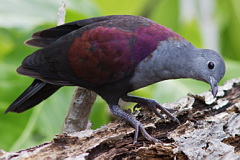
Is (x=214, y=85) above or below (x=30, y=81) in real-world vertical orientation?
below

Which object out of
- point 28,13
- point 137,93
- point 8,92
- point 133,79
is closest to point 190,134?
point 133,79

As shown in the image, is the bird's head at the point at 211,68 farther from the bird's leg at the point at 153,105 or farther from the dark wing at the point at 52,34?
the dark wing at the point at 52,34

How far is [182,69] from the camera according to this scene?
124 inches

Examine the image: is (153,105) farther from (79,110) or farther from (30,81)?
(30,81)

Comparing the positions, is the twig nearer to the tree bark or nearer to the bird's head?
the tree bark

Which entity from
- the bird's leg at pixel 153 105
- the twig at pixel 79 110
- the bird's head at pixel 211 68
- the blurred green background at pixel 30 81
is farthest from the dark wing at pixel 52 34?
the blurred green background at pixel 30 81

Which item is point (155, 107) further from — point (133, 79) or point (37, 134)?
point (37, 134)

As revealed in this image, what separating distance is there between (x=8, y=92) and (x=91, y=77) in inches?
52.3

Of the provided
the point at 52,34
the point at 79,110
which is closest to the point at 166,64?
the point at 79,110

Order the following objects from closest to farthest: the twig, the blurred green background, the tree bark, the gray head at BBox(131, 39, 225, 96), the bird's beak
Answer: the tree bark → the bird's beak → the gray head at BBox(131, 39, 225, 96) → the twig → the blurred green background

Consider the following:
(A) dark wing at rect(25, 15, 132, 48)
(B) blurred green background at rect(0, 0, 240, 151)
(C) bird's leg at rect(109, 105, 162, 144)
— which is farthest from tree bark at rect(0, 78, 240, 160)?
(B) blurred green background at rect(0, 0, 240, 151)

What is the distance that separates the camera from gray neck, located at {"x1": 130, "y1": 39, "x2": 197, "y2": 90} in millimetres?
3143

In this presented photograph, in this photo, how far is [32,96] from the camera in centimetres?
341

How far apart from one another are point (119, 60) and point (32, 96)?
813 millimetres
